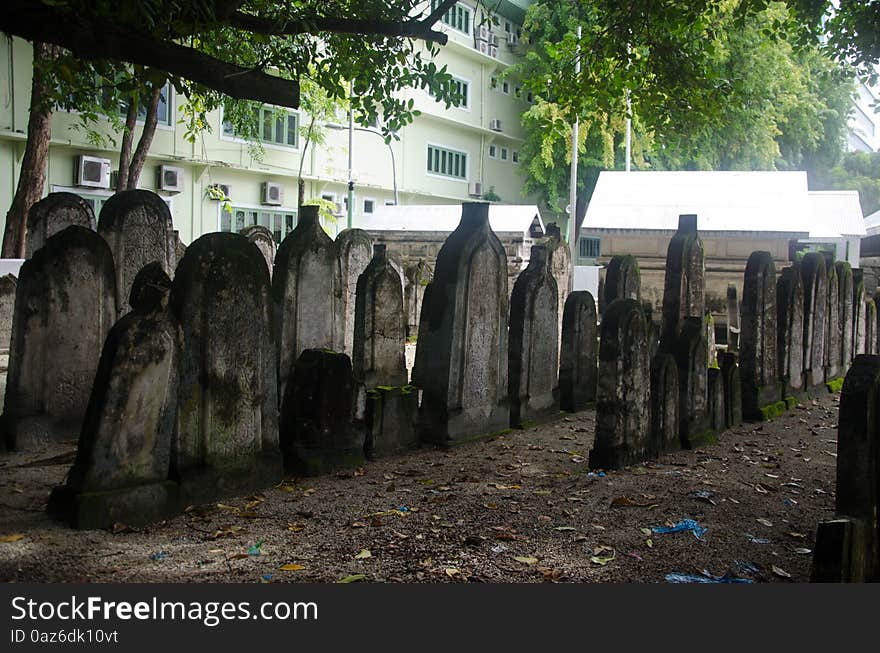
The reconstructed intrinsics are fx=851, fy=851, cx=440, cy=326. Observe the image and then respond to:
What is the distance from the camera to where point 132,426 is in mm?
5168

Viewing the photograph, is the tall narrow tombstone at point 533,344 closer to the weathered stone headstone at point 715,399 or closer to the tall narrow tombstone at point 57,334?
the weathered stone headstone at point 715,399

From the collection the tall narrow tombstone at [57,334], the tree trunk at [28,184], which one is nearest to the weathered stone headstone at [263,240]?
the tree trunk at [28,184]

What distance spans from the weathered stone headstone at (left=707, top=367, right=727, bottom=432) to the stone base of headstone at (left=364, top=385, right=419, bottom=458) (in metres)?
3.00

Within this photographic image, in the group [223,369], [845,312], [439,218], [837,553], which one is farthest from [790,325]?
[439,218]

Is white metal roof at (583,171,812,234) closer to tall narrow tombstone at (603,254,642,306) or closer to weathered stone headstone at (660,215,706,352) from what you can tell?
tall narrow tombstone at (603,254,642,306)

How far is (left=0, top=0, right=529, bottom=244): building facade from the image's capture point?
1998cm

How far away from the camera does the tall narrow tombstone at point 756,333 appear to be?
387 inches

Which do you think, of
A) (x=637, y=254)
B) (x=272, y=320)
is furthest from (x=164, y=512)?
(x=637, y=254)

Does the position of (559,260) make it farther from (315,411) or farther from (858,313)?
(315,411)

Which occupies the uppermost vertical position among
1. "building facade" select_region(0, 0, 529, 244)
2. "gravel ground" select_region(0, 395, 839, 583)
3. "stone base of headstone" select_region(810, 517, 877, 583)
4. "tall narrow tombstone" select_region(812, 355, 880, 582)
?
"building facade" select_region(0, 0, 529, 244)

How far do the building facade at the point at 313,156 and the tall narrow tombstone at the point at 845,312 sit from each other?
6174mm

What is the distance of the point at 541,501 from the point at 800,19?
8.26 m

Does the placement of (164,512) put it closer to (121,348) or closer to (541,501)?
(121,348)

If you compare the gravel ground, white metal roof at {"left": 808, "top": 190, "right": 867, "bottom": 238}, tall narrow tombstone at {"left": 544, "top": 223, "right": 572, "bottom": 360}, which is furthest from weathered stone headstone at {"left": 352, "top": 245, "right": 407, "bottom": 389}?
white metal roof at {"left": 808, "top": 190, "right": 867, "bottom": 238}
